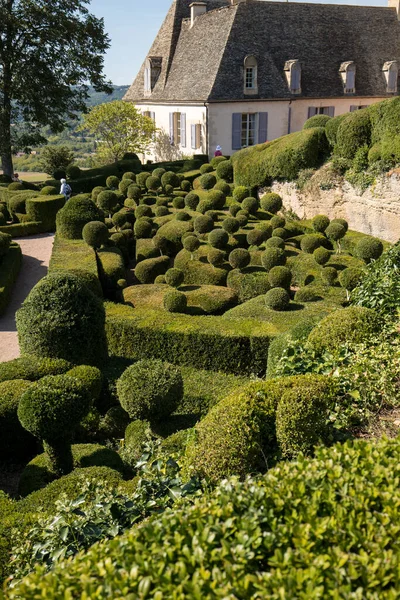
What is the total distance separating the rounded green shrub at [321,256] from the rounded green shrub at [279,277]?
1967 mm

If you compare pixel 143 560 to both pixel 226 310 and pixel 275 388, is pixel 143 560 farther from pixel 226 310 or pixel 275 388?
pixel 226 310

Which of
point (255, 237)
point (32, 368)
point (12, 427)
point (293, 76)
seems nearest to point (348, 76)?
point (293, 76)

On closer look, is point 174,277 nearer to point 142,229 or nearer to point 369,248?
point 142,229

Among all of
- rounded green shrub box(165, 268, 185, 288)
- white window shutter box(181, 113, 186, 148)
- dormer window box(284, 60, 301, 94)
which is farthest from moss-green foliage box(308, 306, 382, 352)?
white window shutter box(181, 113, 186, 148)

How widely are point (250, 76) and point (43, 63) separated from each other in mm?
→ 11363

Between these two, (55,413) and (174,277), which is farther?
(174,277)

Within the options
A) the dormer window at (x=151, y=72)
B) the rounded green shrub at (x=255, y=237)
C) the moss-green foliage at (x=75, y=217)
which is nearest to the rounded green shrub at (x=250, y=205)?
the rounded green shrub at (x=255, y=237)

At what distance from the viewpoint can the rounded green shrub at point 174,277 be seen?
52.4 feet

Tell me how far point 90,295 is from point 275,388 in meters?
5.66

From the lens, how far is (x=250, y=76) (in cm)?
3150

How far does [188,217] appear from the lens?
21.0 meters

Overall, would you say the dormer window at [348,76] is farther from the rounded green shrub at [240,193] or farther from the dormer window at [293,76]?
the rounded green shrub at [240,193]

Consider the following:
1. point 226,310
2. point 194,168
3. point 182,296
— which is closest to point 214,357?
point 182,296

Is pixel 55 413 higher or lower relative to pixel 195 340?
higher
